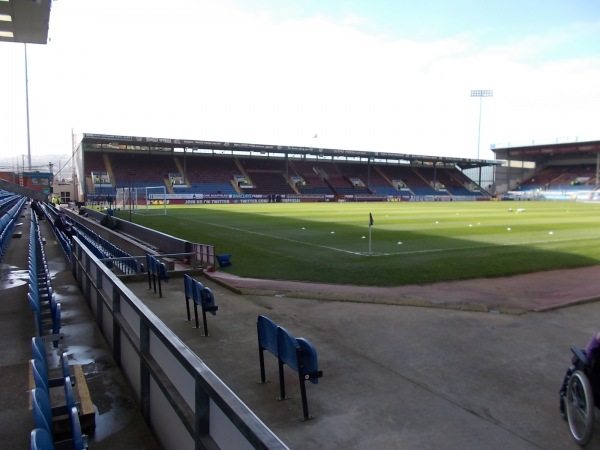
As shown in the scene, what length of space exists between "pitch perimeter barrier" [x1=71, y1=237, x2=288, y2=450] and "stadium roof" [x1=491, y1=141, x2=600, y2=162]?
95919 mm

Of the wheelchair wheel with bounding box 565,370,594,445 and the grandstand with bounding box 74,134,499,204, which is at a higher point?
the grandstand with bounding box 74,134,499,204

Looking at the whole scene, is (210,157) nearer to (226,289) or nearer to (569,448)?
(226,289)

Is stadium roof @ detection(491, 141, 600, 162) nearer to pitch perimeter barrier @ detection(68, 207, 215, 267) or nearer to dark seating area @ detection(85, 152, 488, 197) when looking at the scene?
dark seating area @ detection(85, 152, 488, 197)

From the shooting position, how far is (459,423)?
14.8 ft

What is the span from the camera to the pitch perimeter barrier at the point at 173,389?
2.29 meters

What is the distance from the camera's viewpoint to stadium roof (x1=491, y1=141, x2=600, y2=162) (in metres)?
84.3

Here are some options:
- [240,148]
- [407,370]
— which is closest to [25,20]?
[407,370]

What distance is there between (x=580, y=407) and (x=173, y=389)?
3668mm

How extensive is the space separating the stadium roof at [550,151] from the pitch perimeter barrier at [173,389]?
9592 cm

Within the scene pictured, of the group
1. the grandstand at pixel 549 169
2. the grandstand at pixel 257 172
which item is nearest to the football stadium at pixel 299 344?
the grandstand at pixel 257 172

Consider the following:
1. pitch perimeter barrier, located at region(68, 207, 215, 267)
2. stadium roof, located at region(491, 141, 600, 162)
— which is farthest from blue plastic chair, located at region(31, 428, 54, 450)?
stadium roof, located at region(491, 141, 600, 162)

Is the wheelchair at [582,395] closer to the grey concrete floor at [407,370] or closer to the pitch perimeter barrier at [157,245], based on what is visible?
the grey concrete floor at [407,370]

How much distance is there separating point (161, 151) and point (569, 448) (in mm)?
67716

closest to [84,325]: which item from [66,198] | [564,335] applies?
[564,335]
